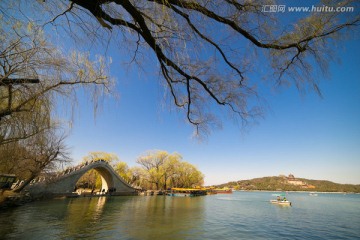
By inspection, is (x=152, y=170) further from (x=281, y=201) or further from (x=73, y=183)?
(x=281, y=201)

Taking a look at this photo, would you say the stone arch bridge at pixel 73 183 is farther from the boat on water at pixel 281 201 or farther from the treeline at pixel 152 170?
the boat on water at pixel 281 201

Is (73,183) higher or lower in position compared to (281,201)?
higher

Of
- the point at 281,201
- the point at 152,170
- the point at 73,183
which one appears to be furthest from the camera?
the point at 152,170

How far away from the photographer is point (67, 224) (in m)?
12.9

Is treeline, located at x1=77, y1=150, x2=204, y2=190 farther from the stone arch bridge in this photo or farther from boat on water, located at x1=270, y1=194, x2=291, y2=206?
boat on water, located at x1=270, y1=194, x2=291, y2=206

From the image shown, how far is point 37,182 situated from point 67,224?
1629 cm

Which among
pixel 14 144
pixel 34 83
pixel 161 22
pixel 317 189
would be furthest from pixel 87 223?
pixel 317 189

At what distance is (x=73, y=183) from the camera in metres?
32.3

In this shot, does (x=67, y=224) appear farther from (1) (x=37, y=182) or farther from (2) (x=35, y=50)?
(1) (x=37, y=182)

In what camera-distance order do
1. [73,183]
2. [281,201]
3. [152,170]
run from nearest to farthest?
[73,183], [281,201], [152,170]

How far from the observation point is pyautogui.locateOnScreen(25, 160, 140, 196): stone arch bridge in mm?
25891

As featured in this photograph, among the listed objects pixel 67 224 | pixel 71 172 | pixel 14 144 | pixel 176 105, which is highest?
pixel 71 172

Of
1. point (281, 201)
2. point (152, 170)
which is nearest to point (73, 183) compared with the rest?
point (152, 170)

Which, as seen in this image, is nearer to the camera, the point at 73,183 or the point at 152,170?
the point at 73,183
